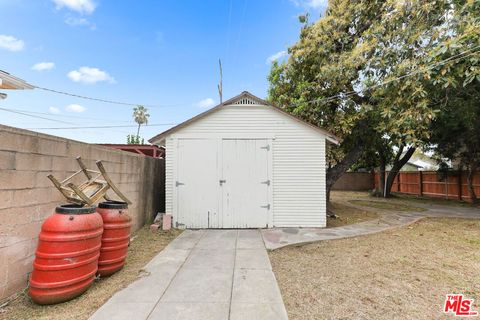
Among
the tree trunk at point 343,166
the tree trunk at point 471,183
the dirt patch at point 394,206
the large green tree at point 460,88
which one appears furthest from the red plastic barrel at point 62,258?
the tree trunk at point 471,183

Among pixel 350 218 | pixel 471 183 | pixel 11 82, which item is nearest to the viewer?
pixel 11 82

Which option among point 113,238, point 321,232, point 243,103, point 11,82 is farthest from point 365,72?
point 11,82

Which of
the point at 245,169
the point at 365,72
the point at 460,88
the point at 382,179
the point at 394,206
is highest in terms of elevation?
the point at 365,72

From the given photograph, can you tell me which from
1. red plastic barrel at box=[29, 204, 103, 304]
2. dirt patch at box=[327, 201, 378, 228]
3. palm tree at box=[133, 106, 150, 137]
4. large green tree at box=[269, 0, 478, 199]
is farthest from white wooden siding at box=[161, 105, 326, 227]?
palm tree at box=[133, 106, 150, 137]

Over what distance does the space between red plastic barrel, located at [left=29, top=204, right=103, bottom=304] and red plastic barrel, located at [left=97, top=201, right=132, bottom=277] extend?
52 cm

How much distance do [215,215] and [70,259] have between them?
4159mm

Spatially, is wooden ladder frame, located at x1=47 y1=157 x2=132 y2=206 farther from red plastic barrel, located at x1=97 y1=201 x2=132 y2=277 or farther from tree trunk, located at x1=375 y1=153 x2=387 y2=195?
tree trunk, located at x1=375 y1=153 x2=387 y2=195

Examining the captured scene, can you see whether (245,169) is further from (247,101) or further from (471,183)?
(471,183)

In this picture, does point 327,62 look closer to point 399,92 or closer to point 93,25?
point 399,92

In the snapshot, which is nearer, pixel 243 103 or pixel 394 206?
pixel 243 103

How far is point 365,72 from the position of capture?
8047 mm

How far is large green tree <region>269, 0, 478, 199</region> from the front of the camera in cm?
666

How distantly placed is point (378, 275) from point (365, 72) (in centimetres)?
660

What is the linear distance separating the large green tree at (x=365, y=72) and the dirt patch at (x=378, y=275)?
2.89 m
